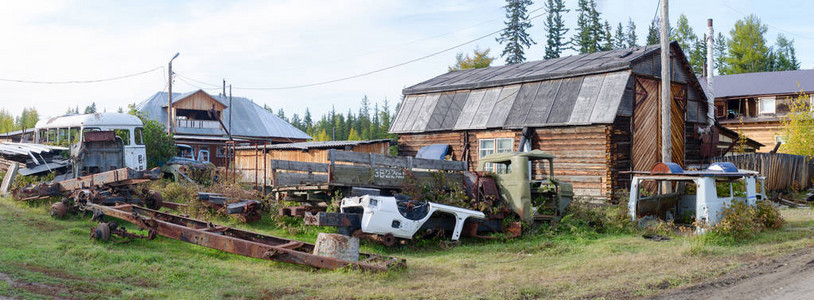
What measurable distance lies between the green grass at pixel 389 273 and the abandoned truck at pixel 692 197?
927mm

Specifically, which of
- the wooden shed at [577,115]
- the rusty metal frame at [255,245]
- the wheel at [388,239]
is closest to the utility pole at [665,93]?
the wooden shed at [577,115]

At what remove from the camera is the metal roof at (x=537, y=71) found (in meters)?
20.1

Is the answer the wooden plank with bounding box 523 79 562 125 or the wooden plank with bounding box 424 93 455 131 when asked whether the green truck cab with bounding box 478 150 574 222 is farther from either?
the wooden plank with bounding box 424 93 455 131

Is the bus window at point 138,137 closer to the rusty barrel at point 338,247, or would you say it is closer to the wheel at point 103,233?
the wheel at point 103,233

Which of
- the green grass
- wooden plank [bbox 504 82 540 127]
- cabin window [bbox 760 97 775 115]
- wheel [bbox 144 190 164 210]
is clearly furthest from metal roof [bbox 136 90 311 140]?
cabin window [bbox 760 97 775 115]

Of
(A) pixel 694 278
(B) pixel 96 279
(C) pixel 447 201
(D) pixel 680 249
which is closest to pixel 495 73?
(C) pixel 447 201

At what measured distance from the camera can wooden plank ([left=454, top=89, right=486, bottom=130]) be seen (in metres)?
22.5

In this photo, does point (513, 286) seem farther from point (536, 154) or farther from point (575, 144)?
point (575, 144)

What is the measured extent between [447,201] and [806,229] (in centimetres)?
839

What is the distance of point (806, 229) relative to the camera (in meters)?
12.9

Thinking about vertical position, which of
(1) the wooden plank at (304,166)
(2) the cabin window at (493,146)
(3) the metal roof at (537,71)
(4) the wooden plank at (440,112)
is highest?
(3) the metal roof at (537,71)

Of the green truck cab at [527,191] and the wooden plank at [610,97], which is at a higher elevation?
the wooden plank at [610,97]

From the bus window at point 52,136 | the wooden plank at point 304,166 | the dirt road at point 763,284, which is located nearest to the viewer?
the dirt road at point 763,284

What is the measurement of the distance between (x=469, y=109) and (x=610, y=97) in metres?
5.86
